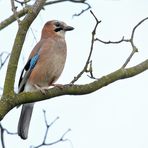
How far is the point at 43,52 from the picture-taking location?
20.6 feet

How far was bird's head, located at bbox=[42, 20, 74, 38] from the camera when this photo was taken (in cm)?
681

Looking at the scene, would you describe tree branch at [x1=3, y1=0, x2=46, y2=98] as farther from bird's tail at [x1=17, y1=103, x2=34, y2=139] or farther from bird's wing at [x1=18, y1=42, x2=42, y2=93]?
bird's wing at [x1=18, y1=42, x2=42, y2=93]

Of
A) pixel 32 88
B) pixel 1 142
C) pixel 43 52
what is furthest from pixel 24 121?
pixel 1 142

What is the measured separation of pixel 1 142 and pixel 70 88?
1.02 meters

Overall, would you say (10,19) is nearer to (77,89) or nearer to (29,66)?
(29,66)

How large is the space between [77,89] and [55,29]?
8.56ft

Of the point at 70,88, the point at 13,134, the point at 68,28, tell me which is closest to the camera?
the point at 70,88

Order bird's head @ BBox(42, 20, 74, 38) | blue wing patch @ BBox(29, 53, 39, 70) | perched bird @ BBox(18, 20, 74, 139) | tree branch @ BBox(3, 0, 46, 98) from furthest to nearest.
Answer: bird's head @ BBox(42, 20, 74, 38) → blue wing patch @ BBox(29, 53, 39, 70) → perched bird @ BBox(18, 20, 74, 139) → tree branch @ BBox(3, 0, 46, 98)

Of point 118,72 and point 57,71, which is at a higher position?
point 57,71

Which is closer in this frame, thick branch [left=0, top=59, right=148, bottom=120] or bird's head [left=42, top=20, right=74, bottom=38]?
thick branch [left=0, top=59, right=148, bottom=120]

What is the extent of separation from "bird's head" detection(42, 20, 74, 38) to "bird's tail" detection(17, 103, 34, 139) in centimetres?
102

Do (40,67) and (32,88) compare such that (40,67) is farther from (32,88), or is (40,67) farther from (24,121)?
(24,121)

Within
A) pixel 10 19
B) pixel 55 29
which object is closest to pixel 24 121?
pixel 10 19

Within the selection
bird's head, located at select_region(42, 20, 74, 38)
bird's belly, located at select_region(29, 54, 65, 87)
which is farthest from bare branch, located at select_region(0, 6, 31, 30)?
bird's head, located at select_region(42, 20, 74, 38)
